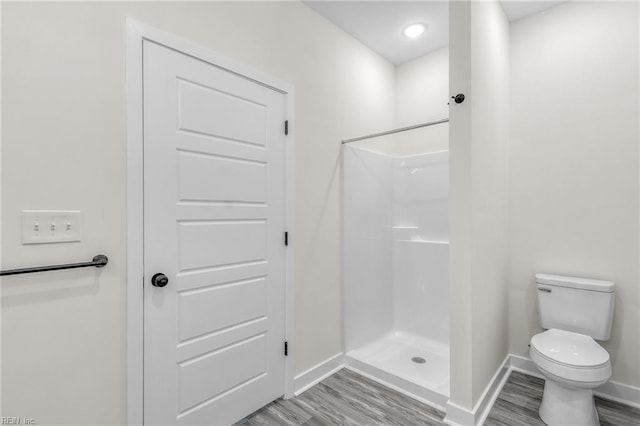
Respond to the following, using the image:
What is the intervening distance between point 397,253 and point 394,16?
1968 millimetres

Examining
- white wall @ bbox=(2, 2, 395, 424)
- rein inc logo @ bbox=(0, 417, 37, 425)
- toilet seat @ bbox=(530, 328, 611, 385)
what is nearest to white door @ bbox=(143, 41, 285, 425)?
white wall @ bbox=(2, 2, 395, 424)

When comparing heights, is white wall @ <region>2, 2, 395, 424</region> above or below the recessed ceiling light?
below

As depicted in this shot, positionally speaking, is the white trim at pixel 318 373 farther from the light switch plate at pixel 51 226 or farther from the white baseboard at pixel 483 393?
the light switch plate at pixel 51 226

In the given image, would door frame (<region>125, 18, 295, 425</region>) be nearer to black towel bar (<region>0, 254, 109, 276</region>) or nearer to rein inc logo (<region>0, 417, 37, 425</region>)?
black towel bar (<region>0, 254, 109, 276</region>)

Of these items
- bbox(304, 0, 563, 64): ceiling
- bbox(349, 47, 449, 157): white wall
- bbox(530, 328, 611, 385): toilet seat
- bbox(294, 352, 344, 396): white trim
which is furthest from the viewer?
bbox(349, 47, 449, 157): white wall

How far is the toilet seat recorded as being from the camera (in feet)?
5.37

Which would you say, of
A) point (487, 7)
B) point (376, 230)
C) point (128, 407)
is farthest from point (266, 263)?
point (487, 7)

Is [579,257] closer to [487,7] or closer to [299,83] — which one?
[487,7]

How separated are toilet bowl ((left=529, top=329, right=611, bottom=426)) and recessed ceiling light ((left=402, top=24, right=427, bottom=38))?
2.42 meters

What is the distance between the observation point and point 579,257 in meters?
2.20

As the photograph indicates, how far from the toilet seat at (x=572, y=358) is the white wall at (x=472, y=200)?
0.97 feet

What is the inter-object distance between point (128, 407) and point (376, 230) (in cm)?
207

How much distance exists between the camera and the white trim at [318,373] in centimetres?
213

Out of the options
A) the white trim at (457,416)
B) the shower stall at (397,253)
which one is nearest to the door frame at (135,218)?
the shower stall at (397,253)
